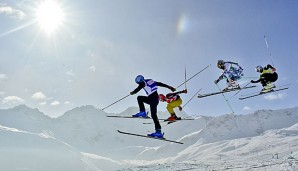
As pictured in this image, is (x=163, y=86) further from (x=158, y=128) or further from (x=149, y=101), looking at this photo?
(x=158, y=128)

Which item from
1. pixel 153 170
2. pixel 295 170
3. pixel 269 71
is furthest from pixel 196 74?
pixel 153 170

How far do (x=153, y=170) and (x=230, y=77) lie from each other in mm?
98365

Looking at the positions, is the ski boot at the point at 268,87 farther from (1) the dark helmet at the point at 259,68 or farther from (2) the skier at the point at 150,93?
(2) the skier at the point at 150,93

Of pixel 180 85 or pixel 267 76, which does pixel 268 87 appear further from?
pixel 180 85

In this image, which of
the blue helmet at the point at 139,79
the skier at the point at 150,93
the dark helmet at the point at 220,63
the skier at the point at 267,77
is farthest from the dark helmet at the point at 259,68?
the blue helmet at the point at 139,79

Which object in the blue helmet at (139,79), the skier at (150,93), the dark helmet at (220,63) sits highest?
the dark helmet at (220,63)

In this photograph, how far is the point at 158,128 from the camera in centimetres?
1819

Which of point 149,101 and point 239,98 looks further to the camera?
point 239,98

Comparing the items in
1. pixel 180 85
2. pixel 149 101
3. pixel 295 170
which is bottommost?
pixel 295 170

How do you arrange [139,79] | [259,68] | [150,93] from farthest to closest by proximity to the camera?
[259,68], [150,93], [139,79]

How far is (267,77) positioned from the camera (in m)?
25.5

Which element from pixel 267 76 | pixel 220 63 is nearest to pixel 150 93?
pixel 220 63

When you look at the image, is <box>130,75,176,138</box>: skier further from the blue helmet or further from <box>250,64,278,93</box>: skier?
<box>250,64,278,93</box>: skier

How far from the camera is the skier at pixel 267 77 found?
25.5 metres
